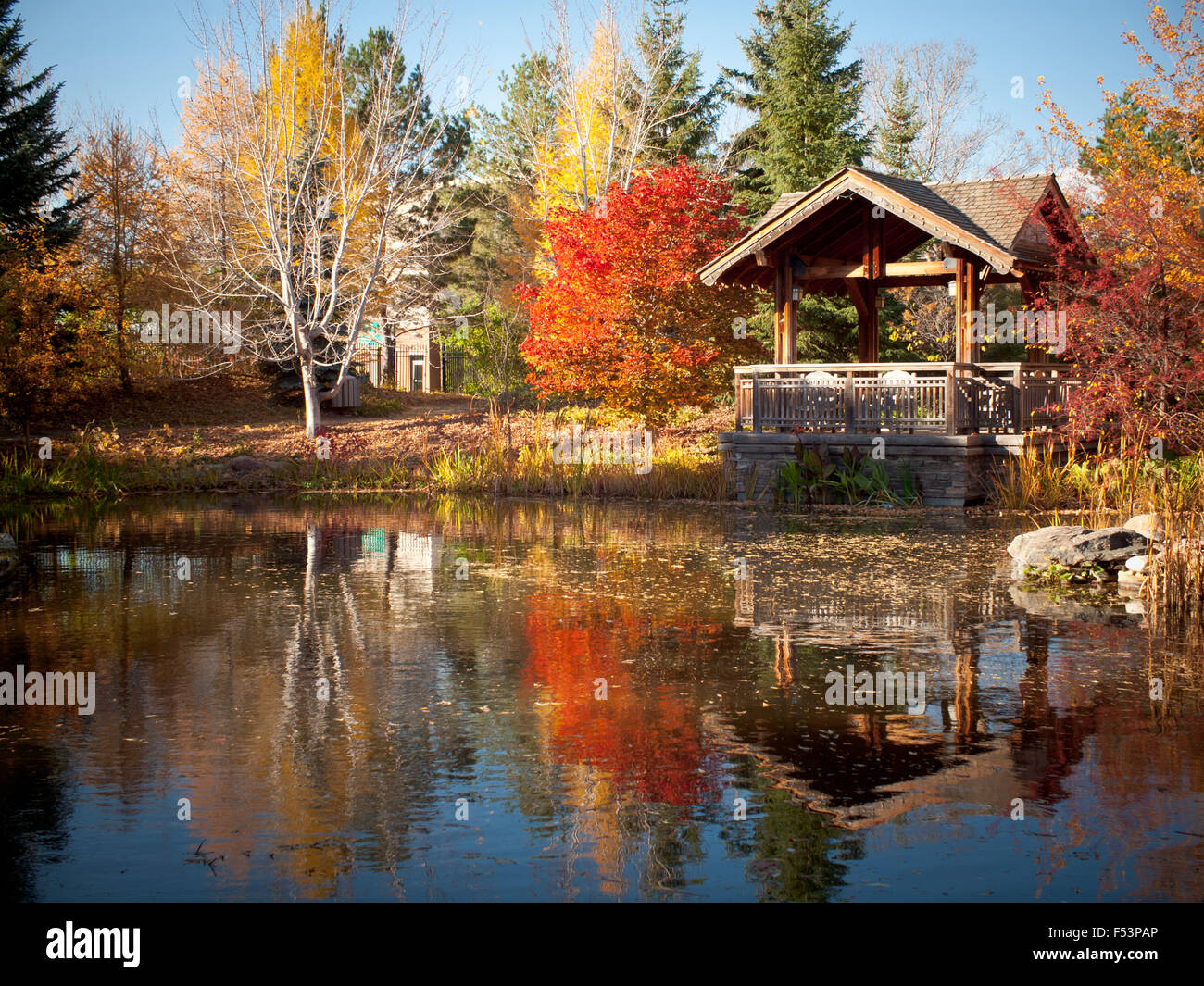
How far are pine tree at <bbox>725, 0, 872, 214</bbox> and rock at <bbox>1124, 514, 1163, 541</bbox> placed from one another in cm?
1813

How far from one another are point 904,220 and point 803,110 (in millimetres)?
8892

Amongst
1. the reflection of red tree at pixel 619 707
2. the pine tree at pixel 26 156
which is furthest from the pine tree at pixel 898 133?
the reflection of red tree at pixel 619 707

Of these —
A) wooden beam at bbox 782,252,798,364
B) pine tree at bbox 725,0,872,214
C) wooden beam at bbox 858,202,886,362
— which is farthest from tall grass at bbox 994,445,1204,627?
pine tree at bbox 725,0,872,214

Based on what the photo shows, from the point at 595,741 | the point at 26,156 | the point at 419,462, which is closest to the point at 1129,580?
the point at 595,741

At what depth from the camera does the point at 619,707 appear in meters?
7.43

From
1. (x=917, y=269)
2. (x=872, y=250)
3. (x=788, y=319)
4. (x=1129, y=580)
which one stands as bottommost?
(x=1129, y=580)

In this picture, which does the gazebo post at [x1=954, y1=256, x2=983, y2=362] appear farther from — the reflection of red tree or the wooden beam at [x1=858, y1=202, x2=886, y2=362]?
the reflection of red tree

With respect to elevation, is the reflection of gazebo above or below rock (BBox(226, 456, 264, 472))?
above

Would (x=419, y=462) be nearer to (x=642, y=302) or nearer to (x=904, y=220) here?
(x=642, y=302)

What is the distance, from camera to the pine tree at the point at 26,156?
2821 cm

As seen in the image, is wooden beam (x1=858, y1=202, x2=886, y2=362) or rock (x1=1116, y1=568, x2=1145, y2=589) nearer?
rock (x1=1116, y1=568, x2=1145, y2=589)

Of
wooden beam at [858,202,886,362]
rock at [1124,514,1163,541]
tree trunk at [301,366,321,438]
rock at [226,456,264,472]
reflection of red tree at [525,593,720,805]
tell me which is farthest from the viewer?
tree trunk at [301,366,321,438]

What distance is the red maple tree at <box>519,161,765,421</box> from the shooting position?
23938 mm
